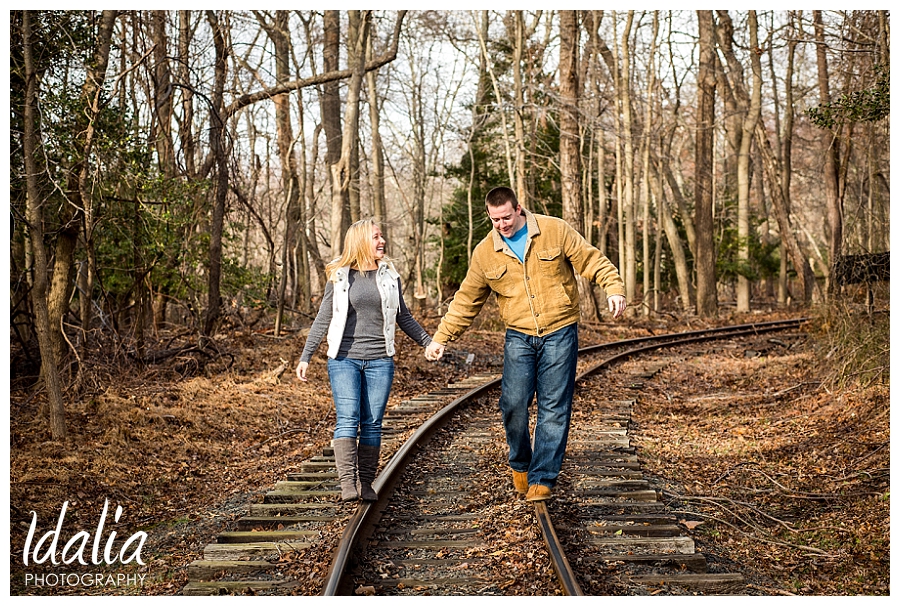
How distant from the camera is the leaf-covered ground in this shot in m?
5.80

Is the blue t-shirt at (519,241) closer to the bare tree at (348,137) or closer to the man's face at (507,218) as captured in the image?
the man's face at (507,218)

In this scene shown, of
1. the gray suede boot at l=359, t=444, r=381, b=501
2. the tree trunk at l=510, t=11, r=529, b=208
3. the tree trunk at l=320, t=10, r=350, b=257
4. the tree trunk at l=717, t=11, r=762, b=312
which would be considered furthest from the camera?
the tree trunk at l=717, t=11, r=762, b=312

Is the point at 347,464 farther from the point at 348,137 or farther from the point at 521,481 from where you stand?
the point at 348,137

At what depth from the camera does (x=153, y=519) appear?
22.2 feet

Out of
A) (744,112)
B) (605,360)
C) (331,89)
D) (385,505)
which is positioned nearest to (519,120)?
(331,89)

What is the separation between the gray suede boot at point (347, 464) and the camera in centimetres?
605

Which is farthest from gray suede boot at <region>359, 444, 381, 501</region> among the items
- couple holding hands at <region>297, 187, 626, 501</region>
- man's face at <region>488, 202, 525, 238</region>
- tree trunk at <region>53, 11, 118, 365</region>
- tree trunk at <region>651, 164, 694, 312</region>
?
tree trunk at <region>651, 164, 694, 312</region>

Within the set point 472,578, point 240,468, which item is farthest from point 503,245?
point 240,468

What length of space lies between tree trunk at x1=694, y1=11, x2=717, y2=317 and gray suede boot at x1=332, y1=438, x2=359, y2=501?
68.0 feet

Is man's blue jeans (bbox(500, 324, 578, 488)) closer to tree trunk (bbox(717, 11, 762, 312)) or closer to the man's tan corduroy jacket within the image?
the man's tan corduroy jacket

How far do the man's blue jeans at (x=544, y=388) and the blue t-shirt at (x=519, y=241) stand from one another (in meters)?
0.57

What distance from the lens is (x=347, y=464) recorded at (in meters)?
6.09

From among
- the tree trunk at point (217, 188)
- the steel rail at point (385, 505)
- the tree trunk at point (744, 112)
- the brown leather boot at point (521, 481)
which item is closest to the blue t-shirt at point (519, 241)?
the brown leather boot at point (521, 481)

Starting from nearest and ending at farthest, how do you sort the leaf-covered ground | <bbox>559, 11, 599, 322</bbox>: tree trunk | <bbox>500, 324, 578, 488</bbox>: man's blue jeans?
1. the leaf-covered ground
2. <bbox>500, 324, 578, 488</bbox>: man's blue jeans
3. <bbox>559, 11, 599, 322</bbox>: tree trunk
